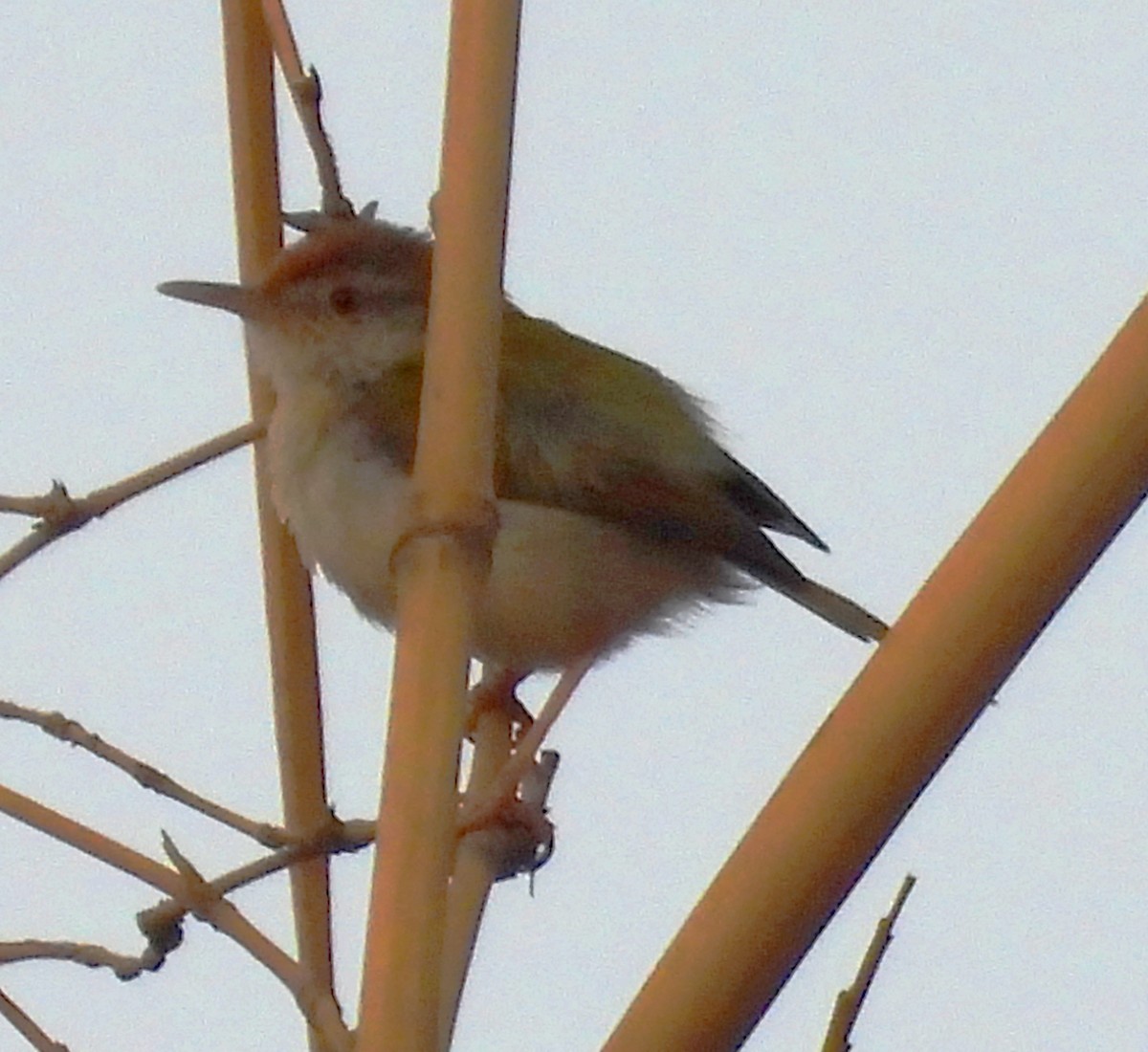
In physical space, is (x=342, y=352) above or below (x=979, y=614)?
above

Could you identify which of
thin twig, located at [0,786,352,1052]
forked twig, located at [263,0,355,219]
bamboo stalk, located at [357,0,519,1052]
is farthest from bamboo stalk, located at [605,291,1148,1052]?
forked twig, located at [263,0,355,219]

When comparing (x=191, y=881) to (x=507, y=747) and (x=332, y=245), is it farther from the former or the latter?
(x=332, y=245)

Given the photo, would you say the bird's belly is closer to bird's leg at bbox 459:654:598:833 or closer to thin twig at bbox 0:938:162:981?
bird's leg at bbox 459:654:598:833

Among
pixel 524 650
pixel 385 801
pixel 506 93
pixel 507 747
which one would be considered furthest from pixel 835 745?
pixel 524 650

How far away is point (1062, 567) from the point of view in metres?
0.78

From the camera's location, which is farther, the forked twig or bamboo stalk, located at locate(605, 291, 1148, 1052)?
the forked twig

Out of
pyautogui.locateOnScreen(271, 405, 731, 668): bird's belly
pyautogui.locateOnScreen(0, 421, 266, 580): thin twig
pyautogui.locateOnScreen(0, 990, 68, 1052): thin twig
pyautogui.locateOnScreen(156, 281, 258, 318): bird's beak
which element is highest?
pyautogui.locateOnScreen(156, 281, 258, 318): bird's beak

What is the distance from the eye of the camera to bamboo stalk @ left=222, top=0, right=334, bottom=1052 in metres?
1.19

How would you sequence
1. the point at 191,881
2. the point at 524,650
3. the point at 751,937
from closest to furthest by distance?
the point at 751,937 < the point at 191,881 < the point at 524,650

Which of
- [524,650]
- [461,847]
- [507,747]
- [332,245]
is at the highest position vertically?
[332,245]

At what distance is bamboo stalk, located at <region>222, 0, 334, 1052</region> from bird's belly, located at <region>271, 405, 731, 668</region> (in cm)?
46

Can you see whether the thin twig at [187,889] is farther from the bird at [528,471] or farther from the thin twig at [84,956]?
the bird at [528,471]

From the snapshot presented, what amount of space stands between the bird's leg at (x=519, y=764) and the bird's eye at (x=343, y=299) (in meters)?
0.57

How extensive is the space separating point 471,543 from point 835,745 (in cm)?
19
